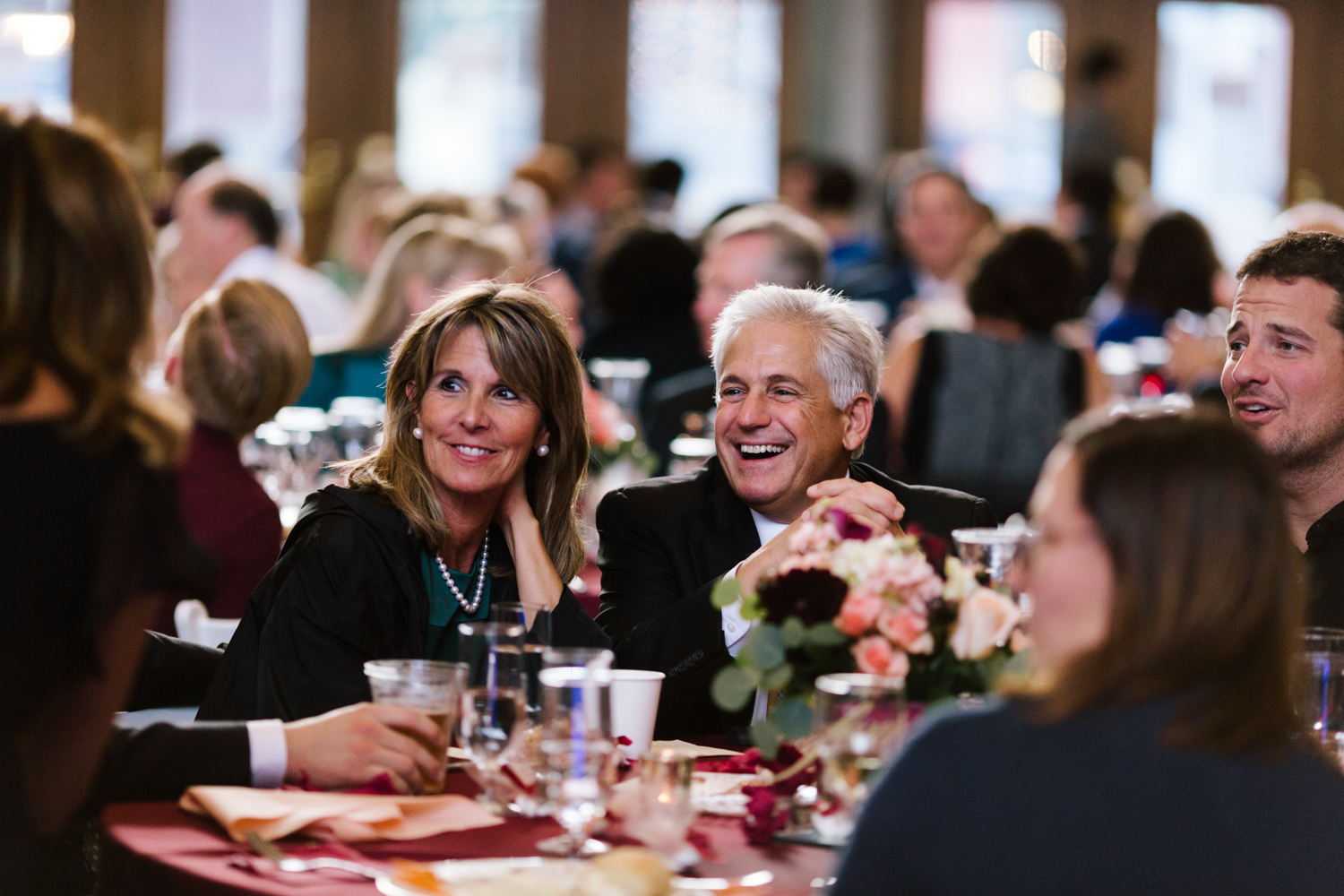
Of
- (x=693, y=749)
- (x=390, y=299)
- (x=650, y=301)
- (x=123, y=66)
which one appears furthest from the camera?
(x=123, y=66)

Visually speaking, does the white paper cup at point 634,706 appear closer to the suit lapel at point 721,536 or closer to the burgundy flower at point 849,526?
Answer: the burgundy flower at point 849,526

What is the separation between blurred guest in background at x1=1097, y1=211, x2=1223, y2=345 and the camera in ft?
21.0

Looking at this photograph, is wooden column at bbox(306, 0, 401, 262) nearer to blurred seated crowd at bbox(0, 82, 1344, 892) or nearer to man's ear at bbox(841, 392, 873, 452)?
blurred seated crowd at bbox(0, 82, 1344, 892)

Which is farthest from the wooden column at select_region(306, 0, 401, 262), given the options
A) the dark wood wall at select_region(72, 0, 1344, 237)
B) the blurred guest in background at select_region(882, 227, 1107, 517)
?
the blurred guest in background at select_region(882, 227, 1107, 517)

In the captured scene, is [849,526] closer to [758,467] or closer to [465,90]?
[758,467]

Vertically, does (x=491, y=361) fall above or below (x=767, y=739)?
above

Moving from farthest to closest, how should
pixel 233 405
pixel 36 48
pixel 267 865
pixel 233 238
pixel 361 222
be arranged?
1. pixel 36 48
2. pixel 361 222
3. pixel 233 238
4. pixel 233 405
5. pixel 267 865

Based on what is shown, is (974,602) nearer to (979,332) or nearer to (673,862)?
(673,862)

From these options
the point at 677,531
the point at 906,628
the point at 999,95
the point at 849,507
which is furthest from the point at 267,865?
the point at 999,95

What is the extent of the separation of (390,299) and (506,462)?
3.06m

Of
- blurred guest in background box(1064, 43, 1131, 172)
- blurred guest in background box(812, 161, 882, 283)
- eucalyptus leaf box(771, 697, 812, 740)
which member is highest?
blurred guest in background box(1064, 43, 1131, 172)

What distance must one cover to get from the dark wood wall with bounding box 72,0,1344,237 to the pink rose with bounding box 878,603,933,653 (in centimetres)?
862

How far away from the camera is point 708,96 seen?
38.2 ft

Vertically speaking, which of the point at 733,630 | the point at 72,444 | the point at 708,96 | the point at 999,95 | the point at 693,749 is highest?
the point at 999,95
